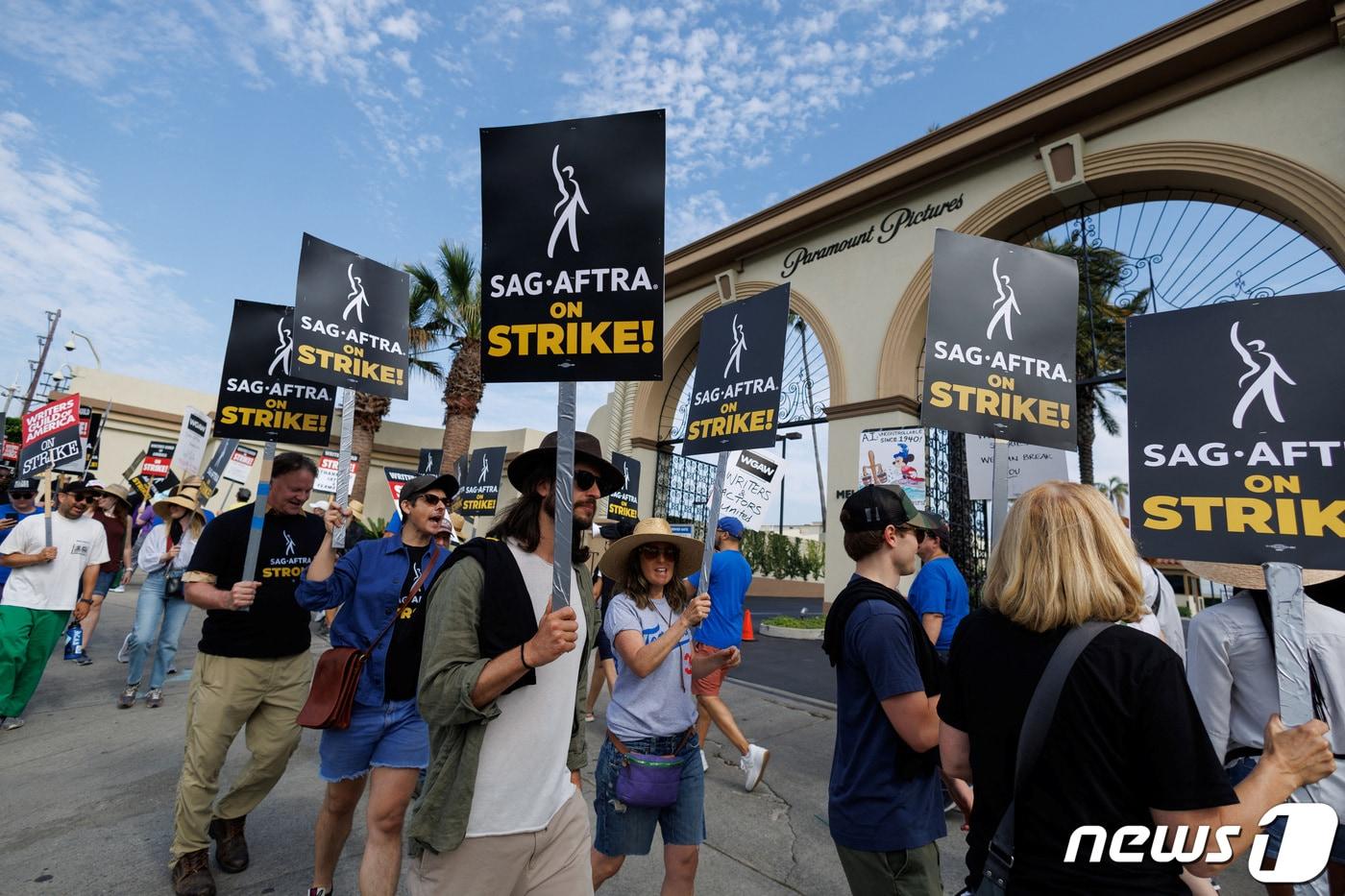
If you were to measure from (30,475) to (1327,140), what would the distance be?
16076 mm

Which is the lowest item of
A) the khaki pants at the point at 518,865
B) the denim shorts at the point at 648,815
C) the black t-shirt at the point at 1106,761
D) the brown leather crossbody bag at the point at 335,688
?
the denim shorts at the point at 648,815

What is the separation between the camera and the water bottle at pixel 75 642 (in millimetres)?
8078

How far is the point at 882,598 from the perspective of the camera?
2.28 meters

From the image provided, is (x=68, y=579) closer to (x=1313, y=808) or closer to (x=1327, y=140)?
(x=1313, y=808)

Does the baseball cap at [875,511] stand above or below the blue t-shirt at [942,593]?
above

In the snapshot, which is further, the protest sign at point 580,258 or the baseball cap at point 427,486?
the baseball cap at point 427,486

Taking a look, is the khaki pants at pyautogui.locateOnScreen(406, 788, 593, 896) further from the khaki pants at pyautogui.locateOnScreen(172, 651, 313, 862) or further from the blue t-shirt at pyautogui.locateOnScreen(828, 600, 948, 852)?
the khaki pants at pyautogui.locateOnScreen(172, 651, 313, 862)

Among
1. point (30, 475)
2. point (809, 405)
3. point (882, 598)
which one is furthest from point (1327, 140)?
point (30, 475)

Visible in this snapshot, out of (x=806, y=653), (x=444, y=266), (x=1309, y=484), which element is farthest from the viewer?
(x=444, y=266)

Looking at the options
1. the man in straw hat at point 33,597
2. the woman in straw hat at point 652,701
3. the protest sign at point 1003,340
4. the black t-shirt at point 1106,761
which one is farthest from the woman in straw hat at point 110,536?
the black t-shirt at point 1106,761

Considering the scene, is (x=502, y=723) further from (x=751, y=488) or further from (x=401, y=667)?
(x=751, y=488)

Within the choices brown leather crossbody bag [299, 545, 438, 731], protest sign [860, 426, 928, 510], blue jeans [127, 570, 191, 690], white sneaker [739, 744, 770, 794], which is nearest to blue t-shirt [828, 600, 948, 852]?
brown leather crossbody bag [299, 545, 438, 731]

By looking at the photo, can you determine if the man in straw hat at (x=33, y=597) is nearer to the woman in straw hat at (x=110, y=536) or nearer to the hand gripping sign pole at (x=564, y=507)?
the woman in straw hat at (x=110, y=536)

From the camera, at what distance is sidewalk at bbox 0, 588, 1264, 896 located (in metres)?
3.39
